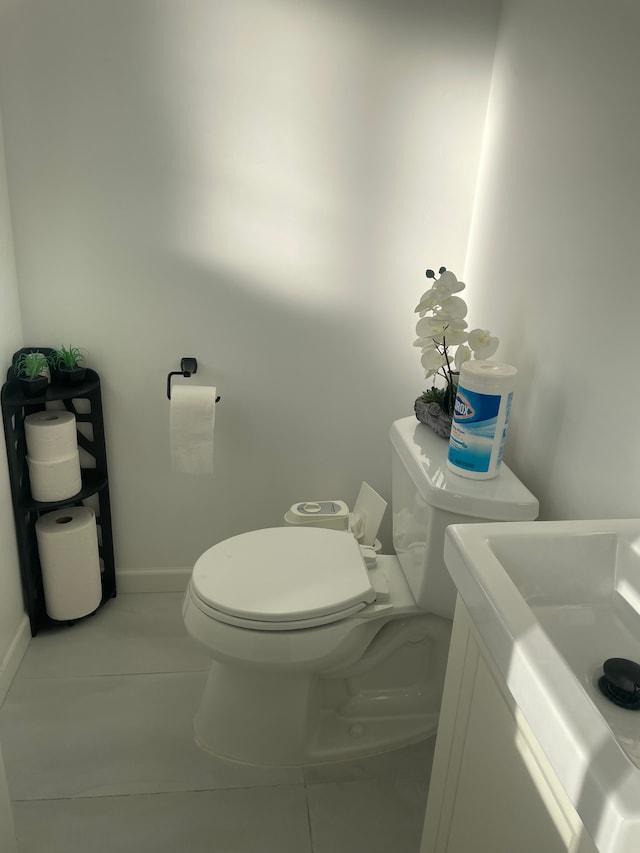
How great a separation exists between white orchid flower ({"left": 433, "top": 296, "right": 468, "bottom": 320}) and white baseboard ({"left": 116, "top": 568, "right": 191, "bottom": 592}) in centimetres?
121

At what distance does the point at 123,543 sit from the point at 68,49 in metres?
1.38

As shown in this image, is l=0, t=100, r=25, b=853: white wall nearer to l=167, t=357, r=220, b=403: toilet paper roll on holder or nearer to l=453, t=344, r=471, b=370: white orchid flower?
l=167, t=357, r=220, b=403: toilet paper roll on holder

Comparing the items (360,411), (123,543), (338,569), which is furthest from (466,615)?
(123,543)

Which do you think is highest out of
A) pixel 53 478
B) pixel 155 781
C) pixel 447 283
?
pixel 447 283

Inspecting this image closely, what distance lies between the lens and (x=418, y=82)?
5.75ft

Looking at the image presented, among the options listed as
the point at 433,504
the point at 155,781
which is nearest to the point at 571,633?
the point at 433,504

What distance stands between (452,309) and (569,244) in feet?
0.89

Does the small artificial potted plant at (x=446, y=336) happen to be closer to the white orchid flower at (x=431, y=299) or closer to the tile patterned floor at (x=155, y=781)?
the white orchid flower at (x=431, y=299)

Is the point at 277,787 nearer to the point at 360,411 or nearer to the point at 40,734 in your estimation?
the point at 40,734

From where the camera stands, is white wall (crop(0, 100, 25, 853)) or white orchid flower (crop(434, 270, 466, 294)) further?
white wall (crop(0, 100, 25, 853))

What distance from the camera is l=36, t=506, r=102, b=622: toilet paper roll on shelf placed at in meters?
1.91

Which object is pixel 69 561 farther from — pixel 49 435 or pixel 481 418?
pixel 481 418

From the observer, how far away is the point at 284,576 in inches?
60.4

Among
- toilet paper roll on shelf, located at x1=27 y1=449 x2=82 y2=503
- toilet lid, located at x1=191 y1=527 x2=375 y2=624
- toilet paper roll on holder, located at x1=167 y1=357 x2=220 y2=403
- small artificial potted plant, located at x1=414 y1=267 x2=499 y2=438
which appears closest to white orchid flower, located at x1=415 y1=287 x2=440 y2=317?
small artificial potted plant, located at x1=414 y1=267 x2=499 y2=438
